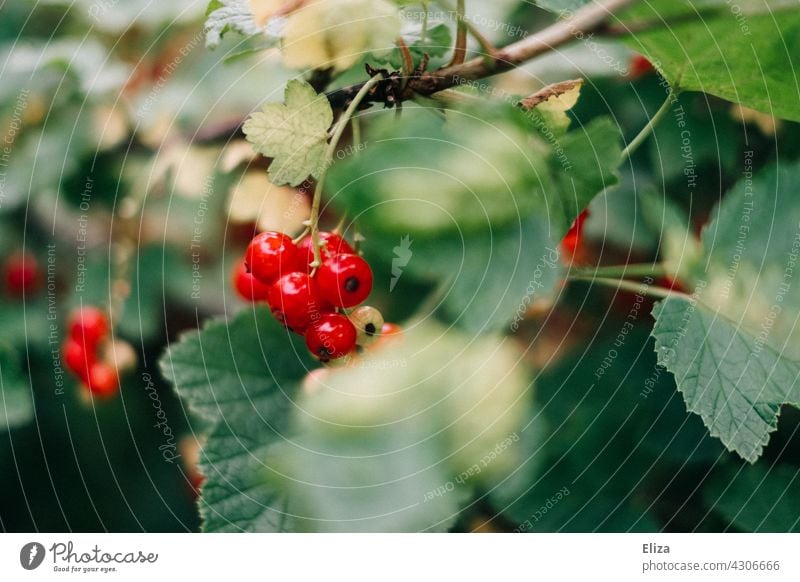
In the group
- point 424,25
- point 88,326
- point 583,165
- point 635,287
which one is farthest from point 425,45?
point 88,326

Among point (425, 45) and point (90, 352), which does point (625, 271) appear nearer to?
point (425, 45)

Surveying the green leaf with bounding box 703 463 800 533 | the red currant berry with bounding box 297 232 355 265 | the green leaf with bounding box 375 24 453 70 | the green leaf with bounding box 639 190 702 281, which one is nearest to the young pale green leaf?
the green leaf with bounding box 375 24 453 70

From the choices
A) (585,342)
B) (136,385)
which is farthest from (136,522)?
(585,342)

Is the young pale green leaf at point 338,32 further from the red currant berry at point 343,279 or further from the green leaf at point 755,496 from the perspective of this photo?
the green leaf at point 755,496

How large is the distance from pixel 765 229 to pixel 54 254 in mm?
530

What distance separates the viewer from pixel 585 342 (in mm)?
542

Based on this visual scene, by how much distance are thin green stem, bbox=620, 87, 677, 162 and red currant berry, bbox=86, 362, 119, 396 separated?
41 centimetres

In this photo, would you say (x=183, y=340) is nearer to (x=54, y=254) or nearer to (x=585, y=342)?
(x=54, y=254)

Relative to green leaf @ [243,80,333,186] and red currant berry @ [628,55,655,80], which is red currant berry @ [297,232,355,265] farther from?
red currant berry @ [628,55,655,80]

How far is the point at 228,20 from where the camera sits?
470mm

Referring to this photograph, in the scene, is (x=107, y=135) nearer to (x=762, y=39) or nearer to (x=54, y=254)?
(x=54, y=254)

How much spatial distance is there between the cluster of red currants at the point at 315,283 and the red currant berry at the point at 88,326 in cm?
19
